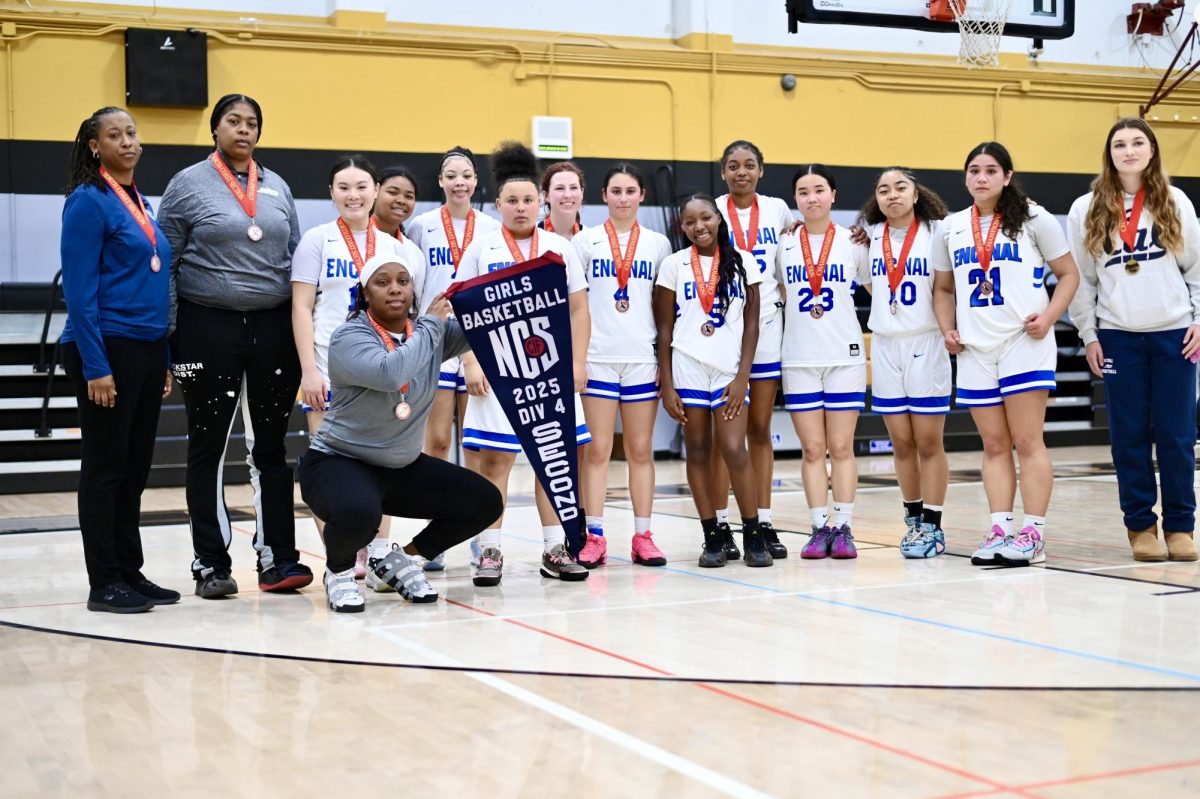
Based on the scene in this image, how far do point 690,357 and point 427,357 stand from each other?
1.18m

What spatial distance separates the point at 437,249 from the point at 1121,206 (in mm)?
2617

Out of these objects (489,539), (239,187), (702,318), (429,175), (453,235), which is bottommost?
(489,539)

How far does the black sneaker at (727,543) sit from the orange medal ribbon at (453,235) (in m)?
1.44

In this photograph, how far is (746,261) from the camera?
519 centimetres

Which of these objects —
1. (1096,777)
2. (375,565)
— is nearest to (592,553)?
(375,565)

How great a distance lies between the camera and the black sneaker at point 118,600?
14.1ft

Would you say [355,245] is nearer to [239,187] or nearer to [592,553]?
[239,187]

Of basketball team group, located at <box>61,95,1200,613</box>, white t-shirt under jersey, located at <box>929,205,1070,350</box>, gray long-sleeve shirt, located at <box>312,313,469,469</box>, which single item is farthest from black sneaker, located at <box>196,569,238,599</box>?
white t-shirt under jersey, located at <box>929,205,1070,350</box>

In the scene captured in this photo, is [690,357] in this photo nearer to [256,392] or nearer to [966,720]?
[256,392]

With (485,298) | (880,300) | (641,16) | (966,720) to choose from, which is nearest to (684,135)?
(641,16)

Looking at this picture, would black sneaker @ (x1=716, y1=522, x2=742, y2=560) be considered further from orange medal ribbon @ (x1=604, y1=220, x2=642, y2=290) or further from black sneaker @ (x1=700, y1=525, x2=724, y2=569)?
orange medal ribbon @ (x1=604, y1=220, x2=642, y2=290)

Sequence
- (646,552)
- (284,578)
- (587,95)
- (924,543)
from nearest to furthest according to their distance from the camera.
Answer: (284,578) → (646,552) → (924,543) → (587,95)

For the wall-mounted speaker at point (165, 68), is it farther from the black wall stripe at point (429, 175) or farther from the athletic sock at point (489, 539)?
the athletic sock at point (489, 539)

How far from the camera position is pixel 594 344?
5.16 metres
